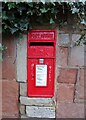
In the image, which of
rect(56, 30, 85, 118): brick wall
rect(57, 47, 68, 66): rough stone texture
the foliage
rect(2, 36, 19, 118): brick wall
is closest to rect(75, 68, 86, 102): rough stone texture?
rect(56, 30, 85, 118): brick wall

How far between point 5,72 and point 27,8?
682 millimetres

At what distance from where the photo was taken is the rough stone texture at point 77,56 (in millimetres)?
2781

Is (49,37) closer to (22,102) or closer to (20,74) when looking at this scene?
(20,74)

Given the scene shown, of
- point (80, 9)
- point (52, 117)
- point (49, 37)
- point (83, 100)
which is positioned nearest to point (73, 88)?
point (83, 100)

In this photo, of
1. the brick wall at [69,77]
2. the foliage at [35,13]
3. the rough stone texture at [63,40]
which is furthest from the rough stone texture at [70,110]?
the foliage at [35,13]

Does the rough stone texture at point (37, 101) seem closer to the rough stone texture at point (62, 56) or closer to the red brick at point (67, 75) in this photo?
the red brick at point (67, 75)

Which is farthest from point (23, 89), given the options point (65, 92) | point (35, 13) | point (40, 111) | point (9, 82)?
point (35, 13)

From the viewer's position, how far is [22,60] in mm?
2807

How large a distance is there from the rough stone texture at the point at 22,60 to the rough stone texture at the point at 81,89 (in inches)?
21.2

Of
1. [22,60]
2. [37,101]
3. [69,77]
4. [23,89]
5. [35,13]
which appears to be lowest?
[37,101]

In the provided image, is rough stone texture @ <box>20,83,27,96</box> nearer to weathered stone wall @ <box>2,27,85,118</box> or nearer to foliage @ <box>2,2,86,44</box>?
weathered stone wall @ <box>2,27,85,118</box>

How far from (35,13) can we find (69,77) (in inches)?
28.3

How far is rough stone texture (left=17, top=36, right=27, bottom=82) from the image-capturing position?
9.14 ft

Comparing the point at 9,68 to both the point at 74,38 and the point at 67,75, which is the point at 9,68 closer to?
the point at 67,75
